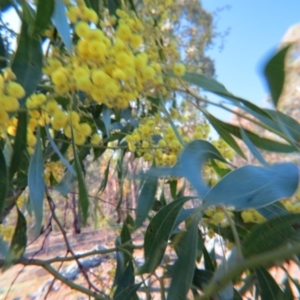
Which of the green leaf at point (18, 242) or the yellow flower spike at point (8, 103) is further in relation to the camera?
the green leaf at point (18, 242)

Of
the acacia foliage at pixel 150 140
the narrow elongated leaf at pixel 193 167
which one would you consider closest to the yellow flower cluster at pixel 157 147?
the acacia foliage at pixel 150 140

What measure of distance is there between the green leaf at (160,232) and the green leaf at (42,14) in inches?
10.9

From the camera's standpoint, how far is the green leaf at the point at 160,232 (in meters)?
0.51

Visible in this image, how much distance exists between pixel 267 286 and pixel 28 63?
451 mm

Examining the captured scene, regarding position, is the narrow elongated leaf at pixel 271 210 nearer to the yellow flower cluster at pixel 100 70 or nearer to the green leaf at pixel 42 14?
the yellow flower cluster at pixel 100 70

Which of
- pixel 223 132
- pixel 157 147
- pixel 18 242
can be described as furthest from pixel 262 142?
pixel 18 242

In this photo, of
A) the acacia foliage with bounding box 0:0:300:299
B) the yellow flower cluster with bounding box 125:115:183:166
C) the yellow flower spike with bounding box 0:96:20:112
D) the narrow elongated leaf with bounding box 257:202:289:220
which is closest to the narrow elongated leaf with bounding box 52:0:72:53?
the acacia foliage with bounding box 0:0:300:299

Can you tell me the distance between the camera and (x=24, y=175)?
0.70m

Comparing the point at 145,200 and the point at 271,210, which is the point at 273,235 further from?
the point at 145,200

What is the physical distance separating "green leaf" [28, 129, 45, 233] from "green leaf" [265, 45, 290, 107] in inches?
11.7

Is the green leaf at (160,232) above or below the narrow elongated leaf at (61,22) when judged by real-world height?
below

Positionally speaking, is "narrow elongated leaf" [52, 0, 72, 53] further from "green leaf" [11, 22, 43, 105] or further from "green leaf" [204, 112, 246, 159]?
"green leaf" [204, 112, 246, 159]

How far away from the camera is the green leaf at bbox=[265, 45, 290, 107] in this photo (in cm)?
41

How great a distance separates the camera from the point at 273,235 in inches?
16.7
